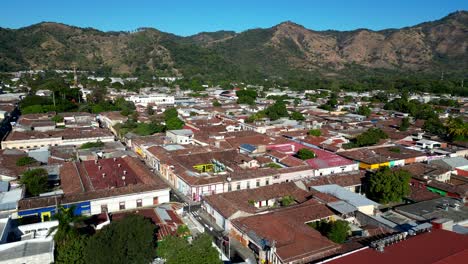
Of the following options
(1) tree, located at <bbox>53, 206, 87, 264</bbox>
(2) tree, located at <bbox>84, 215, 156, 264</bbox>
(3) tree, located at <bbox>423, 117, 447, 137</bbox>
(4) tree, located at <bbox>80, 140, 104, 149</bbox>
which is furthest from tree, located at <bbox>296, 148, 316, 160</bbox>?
(3) tree, located at <bbox>423, 117, 447, 137</bbox>

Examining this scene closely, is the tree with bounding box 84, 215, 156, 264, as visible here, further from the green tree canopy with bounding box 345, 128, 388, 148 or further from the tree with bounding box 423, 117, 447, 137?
the tree with bounding box 423, 117, 447, 137

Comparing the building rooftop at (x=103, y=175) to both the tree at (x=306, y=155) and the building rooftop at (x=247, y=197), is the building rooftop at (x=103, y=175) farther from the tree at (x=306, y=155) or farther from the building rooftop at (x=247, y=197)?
the tree at (x=306, y=155)

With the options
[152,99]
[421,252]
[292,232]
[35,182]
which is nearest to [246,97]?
[152,99]

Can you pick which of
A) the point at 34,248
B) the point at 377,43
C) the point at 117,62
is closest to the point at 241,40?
the point at 377,43

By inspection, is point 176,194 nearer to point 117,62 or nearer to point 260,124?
point 260,124

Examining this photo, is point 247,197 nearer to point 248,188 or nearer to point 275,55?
point 248,188
